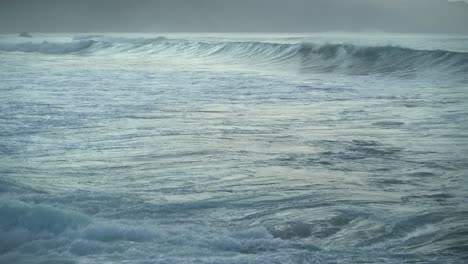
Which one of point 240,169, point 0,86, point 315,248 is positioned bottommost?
point 315,248

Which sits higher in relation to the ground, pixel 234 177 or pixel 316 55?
pixel 316 55

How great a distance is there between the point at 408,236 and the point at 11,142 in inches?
261

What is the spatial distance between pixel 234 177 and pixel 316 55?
25.0 meters

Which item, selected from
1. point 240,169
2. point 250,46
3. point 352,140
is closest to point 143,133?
point 240,169

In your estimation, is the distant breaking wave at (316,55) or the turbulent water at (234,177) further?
the distant breaking wave at (316,55)

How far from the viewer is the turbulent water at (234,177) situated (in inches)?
199

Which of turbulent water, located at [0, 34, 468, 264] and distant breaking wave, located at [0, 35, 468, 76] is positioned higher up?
distant breaking wave, located at [0, 35, 468, 76]

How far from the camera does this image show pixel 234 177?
7.33 metres

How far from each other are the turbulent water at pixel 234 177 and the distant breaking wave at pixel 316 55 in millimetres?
7402

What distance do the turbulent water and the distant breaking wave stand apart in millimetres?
7402

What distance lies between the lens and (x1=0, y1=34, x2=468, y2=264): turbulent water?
16.6 feet

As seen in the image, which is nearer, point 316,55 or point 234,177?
point 234,177

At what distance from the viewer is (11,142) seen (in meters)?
9.30

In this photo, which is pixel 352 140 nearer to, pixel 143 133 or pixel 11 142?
pixel 143 133
